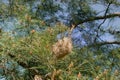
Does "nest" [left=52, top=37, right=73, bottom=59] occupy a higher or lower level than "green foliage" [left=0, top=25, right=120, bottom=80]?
higher

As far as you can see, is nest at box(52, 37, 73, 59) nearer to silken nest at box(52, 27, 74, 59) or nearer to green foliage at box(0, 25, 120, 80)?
silken nest at box(52, 27, 74, 59)

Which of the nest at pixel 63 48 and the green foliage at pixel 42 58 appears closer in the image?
the nest at pixel 63 48

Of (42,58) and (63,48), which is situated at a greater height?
(63,48)

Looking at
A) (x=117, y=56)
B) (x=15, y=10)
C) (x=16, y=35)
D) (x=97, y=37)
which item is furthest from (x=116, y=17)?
(x=16, y=35)

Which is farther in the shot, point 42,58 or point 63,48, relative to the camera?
point 42,58

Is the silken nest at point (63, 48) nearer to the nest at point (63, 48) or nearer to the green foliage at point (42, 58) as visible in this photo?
the nest at point (63, 48)

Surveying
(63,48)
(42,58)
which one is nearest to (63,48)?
(63,48)

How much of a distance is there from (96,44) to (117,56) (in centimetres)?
16

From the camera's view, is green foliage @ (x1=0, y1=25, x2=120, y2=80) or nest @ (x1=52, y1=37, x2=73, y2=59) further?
green foliage @ (x1=0, y1=25, x2=120, y2=80)

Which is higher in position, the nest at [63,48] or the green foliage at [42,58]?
the nest at [63,48]

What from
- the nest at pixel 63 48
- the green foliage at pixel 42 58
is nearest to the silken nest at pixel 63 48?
the nest at pixel 63 48

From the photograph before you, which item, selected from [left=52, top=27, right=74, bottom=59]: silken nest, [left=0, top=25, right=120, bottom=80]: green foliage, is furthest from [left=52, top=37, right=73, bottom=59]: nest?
[left=0, top=25, right=120, bottom=80]: green foliage

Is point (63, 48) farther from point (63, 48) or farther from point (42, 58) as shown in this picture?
point (42, 58)

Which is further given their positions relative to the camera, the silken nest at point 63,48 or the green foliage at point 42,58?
the green foliage at point 42,58
